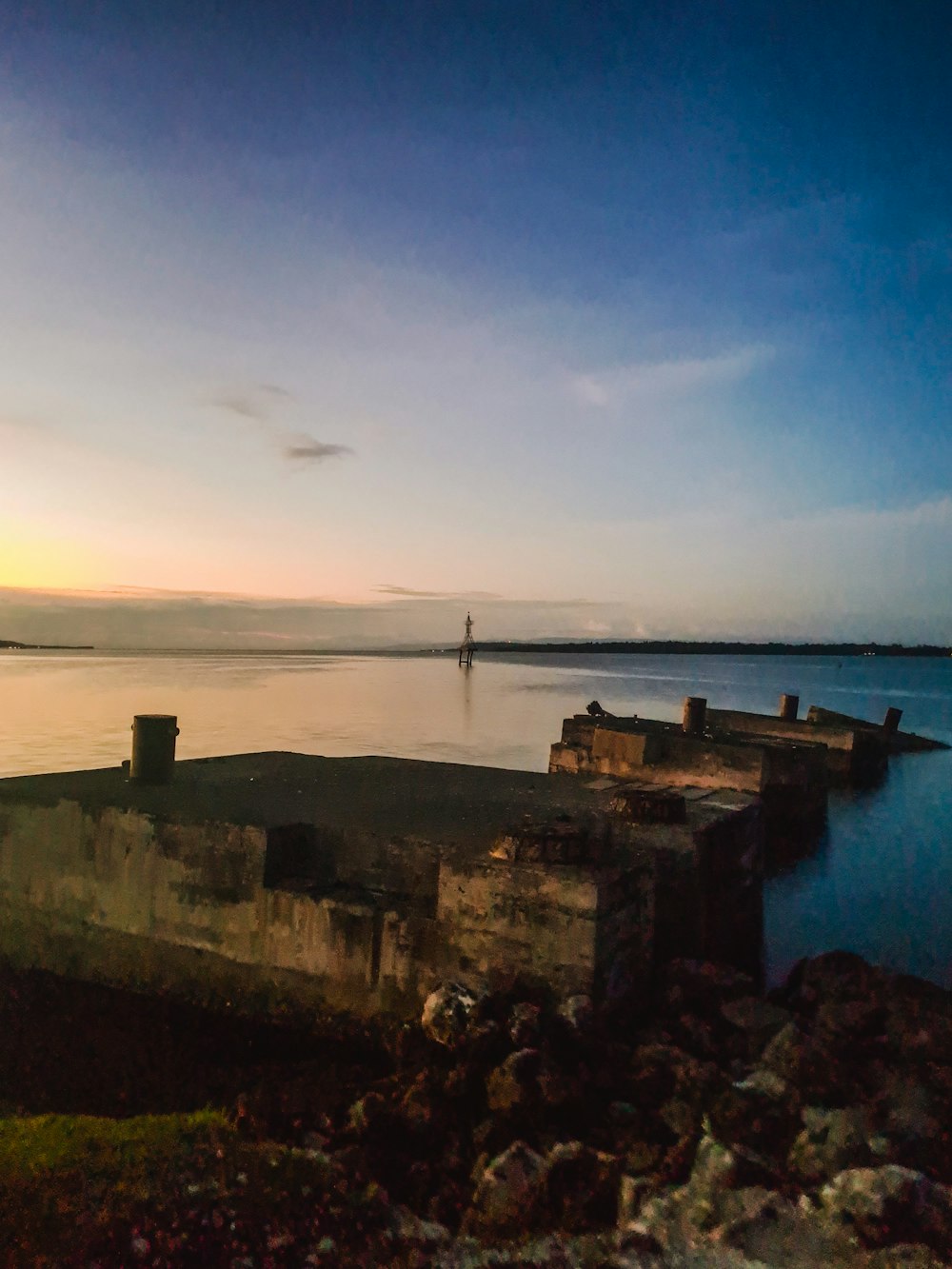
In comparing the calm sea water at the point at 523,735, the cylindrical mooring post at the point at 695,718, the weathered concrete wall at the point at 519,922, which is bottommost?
the calm sea water at the point at 523,735

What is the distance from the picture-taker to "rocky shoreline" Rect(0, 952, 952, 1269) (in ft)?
18.4

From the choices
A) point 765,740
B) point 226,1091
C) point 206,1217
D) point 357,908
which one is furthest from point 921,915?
point 206,1217

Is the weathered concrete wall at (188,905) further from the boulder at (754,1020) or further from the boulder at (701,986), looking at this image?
the boulder at (754,1020)

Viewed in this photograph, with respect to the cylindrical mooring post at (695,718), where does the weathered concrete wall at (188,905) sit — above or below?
below

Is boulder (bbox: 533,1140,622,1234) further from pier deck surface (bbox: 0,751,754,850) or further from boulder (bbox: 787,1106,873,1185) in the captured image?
pier deck surface (bbox: 0,751,754,850)

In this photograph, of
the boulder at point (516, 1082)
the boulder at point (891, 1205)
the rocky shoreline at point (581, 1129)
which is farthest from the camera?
the boulder at point (516, 1082)

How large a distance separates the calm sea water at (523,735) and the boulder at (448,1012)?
7140 millimetres

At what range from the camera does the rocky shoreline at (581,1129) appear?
5.59m

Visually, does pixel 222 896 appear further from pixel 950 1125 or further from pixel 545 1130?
pixel 950 1125

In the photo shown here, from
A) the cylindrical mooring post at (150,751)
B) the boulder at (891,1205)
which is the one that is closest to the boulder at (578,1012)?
the boulder at (891,1205)

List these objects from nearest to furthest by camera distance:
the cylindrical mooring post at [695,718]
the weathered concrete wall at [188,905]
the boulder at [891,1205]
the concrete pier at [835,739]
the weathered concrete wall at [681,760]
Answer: the boulder at [891,1205] < the weathered concrete wall at [188,905] < the weathered concrete wall at [681,760] < the cylindrical mooring post at [695,718] < the concrete pier at [835,739]

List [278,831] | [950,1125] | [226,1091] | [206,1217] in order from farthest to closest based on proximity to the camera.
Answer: [278,831]
[226,1091]
[950,1125]
[206,1217]

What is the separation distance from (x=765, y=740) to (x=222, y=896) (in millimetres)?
16887

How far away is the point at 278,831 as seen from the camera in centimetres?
955
